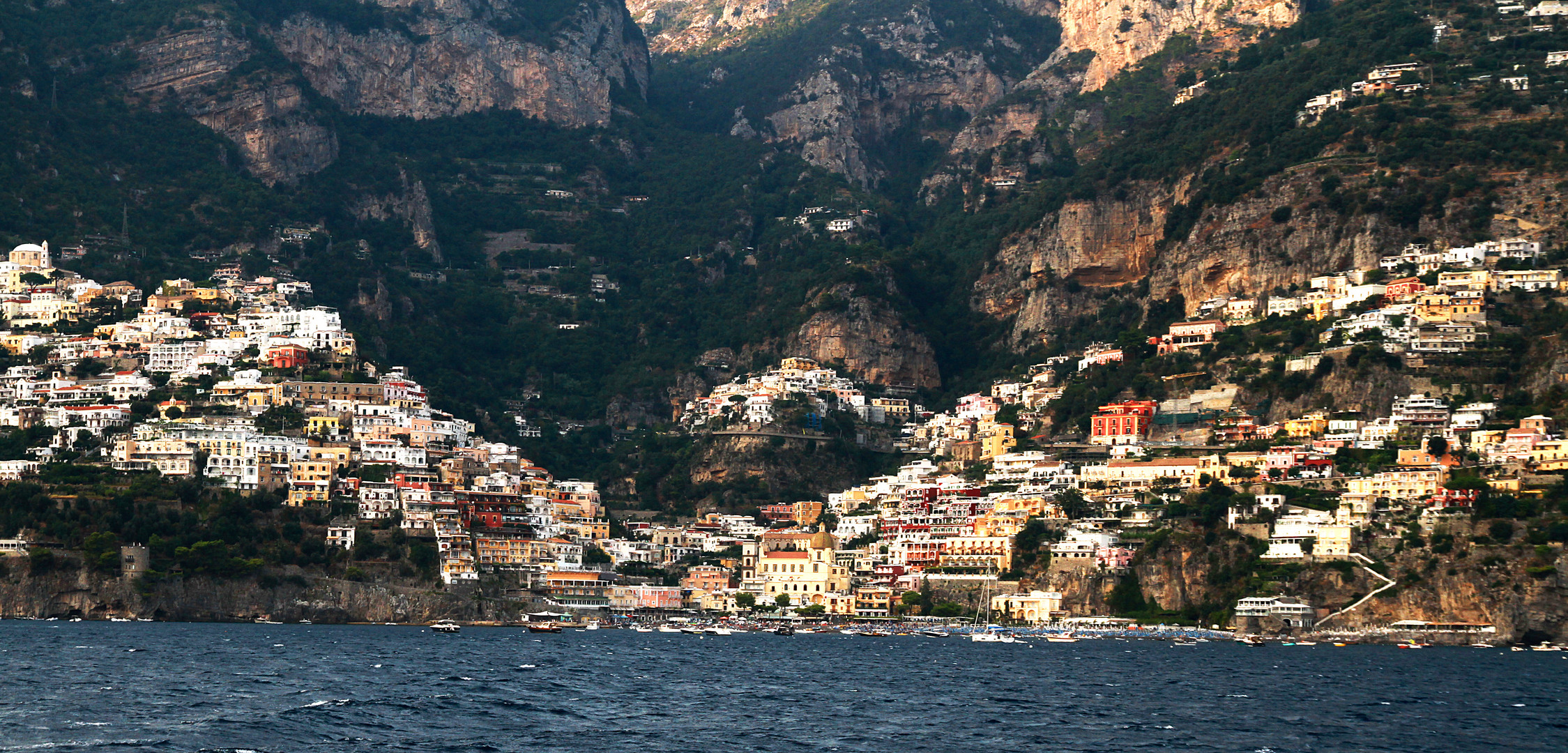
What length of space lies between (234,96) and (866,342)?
214 ft

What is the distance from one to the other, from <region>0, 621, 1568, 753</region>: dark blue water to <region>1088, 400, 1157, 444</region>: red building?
36.1 m

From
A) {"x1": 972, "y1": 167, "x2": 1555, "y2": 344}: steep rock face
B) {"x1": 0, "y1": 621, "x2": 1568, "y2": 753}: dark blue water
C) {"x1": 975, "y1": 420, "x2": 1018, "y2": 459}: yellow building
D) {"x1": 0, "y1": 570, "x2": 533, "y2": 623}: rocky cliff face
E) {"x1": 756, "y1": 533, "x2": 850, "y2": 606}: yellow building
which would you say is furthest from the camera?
{"x1": 975, "y1": 420, "x2": 1018, "y2": 459}: yellow building

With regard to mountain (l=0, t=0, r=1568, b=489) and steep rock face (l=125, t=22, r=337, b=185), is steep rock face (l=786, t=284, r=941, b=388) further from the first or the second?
steep rock face (l=125, t=22, r=337, b=185)

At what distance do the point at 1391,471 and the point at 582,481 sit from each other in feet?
210

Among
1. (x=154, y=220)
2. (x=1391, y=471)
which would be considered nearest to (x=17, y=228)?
(x=154, y=220)

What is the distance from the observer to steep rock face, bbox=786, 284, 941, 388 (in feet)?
599

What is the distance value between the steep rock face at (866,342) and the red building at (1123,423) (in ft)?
136

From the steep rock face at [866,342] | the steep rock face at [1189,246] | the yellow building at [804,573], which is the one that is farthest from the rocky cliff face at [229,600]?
the steep rock face at [866,342]

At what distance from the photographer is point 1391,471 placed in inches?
4577

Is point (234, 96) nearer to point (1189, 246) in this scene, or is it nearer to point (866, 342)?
point (866, 342)

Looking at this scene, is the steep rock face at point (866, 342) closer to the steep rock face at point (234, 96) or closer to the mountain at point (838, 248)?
the mountain at point (838, 248)

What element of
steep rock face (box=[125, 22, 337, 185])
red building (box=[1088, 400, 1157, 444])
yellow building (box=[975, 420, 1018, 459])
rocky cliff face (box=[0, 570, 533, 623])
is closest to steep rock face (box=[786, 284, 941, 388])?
yellow building (box=[975, 420, 1018, 459])

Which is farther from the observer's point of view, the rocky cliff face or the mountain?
the mountain

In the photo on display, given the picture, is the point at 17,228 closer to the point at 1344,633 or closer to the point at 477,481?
the point at 477,481
